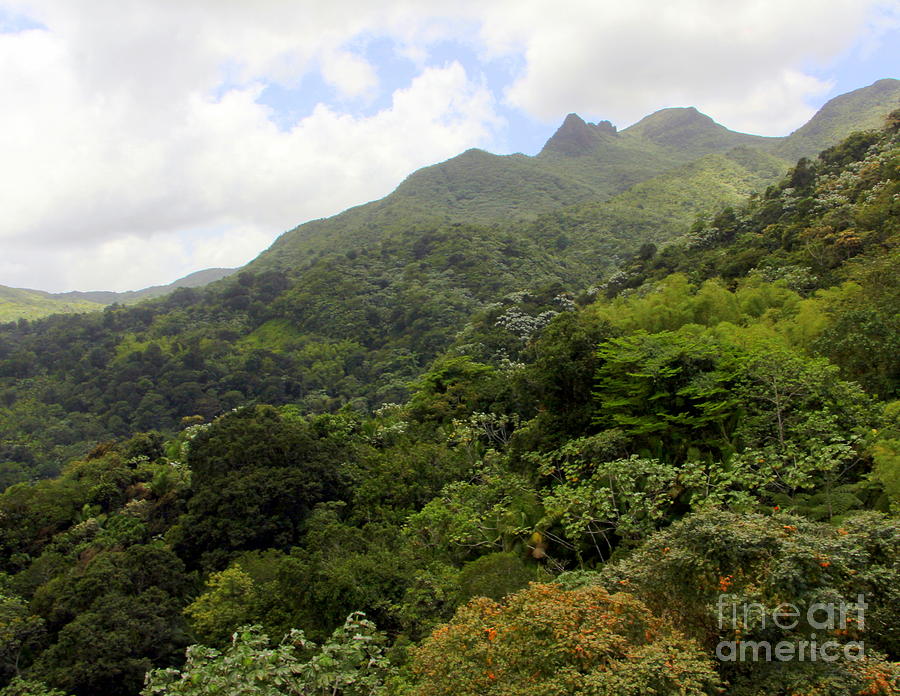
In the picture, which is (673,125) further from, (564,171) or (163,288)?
(163,288)

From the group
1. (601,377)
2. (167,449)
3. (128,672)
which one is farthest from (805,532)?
(167,449)

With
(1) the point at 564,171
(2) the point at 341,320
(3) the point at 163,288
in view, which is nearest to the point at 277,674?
(2) the point at 341,320

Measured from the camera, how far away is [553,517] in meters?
8.85

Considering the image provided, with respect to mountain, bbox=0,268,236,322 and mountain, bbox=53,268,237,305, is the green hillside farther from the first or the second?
mountain, bbox=53,268,237,305

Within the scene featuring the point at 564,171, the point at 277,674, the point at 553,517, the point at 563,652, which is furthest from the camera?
the point at 564,171

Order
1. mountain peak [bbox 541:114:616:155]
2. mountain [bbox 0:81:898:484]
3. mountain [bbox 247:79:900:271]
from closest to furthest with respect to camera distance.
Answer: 1. mountain [bbox 0:81:898:484]
2. mountain [bbox 247:79:900:271]
3. mountain peak [bbox 541:114:616:155]

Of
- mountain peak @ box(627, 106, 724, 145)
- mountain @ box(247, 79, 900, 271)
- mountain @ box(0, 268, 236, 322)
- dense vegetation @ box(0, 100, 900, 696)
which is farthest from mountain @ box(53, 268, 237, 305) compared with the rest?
dense vegetation @ box(0, 100, 900, 696)

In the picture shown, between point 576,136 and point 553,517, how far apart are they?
442 ft

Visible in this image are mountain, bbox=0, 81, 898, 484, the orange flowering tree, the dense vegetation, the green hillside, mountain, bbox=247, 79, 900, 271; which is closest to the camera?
the orange flowering tree

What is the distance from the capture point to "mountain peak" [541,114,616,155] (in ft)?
420

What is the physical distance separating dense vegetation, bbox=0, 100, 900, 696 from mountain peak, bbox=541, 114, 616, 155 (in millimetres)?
106042

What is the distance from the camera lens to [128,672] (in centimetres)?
983

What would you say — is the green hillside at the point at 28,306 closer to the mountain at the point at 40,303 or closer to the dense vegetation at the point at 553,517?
the mountain at the point at 40,303

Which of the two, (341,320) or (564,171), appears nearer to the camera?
(341,320)
